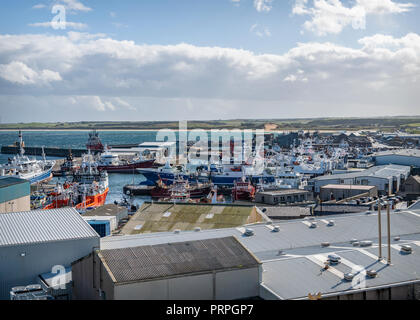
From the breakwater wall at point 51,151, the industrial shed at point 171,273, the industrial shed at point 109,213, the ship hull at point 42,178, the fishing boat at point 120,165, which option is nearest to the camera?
the industrial shed at point 171,273

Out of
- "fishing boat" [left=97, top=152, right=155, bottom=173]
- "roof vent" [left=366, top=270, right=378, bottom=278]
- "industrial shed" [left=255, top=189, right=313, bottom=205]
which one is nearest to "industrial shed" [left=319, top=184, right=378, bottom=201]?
"industrial shed" [left=255, top=189, right=313, bottom=205]

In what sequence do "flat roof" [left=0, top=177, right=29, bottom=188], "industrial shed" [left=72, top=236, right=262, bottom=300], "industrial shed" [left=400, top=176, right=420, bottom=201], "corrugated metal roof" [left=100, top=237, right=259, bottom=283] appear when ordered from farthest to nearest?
"industrial shed" [left=400, top=176, right=420, bottom=201]
"flat roof" [left=0, top=177, right=29, bottom=188]
"corrugated metal roof" [left=100, top=237, right=259, bottom=283]
"industrial shed" [left=72, top=236, right=262, bottom=300]

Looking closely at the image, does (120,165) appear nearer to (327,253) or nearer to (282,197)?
(282,197)

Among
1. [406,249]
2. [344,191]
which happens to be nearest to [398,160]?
[344,191]

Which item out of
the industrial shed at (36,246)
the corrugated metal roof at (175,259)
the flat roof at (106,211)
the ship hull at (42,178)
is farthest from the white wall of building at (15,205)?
the ship hull at (42,178)

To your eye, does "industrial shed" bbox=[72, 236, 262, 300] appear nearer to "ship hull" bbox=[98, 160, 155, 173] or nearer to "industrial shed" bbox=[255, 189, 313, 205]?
"industrial shed" bbox=[255, 189, 313, 205]

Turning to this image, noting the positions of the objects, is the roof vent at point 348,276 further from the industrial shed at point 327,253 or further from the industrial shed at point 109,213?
the industrial shed at point 109,213
